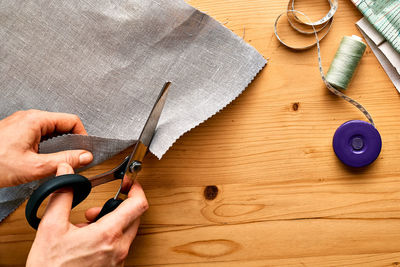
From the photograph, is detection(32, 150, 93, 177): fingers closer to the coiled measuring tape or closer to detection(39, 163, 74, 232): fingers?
detection(39, 163, 74, 232): fingers

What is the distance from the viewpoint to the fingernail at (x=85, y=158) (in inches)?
27.5

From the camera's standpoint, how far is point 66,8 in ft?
2.46

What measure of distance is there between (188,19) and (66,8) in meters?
0.25

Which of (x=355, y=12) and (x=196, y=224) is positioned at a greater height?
(x=355, y=12)

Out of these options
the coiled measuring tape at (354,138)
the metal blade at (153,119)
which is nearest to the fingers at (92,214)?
the metal blade at (153,119)

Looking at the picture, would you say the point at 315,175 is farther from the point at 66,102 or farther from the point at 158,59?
the point at 66,102

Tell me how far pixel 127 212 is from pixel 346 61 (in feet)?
1.74

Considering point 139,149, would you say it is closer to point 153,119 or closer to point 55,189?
point 153,119

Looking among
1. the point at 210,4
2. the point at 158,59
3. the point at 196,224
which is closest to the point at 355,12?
the point at 210,4

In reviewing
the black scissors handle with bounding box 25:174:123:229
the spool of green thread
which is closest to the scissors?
the black scissors handle with bounding box 25:174:123:229

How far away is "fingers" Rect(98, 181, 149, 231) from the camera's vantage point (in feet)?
2.10

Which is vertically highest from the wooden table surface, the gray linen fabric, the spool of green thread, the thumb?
the gray linen fabric

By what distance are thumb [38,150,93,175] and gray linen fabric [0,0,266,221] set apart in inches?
1.6

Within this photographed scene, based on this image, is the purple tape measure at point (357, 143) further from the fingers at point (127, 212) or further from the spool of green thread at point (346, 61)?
the fingers at point (127, 212)
